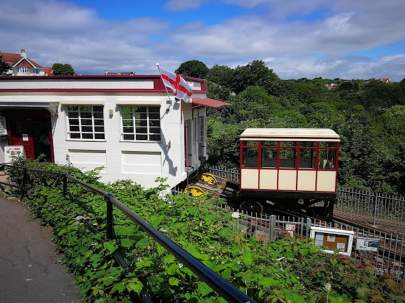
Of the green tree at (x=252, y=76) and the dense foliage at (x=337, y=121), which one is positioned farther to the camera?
the green tree at (x=252, y=76)

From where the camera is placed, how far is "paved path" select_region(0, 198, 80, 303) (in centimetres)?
360

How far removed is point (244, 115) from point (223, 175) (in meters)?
16.6

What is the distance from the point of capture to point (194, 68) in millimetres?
85875

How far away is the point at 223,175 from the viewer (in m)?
17.6

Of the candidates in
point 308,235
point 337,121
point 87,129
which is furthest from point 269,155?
point 337,121

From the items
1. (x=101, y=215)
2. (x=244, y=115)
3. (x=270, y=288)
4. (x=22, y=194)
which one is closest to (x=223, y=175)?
(x=22, y=194)

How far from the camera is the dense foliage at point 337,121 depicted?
723 inches

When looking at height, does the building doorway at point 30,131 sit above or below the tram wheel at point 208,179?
above

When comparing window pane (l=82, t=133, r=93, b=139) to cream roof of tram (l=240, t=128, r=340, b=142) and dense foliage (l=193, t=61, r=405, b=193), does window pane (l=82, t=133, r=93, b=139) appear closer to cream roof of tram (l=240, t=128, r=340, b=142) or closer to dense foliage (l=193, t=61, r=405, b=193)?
cream roof of tram (l=240, t=128, r=340, b=142)

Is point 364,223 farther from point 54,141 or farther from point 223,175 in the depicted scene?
point 54,141

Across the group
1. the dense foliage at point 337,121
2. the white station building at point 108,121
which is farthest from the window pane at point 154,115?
the dense foliage at point 337,121

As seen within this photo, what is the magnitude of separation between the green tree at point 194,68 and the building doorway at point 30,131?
71.5m

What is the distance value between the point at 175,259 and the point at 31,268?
2353 millimetres

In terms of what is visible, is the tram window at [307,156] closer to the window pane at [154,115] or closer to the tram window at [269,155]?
the tram window at [269,155]
